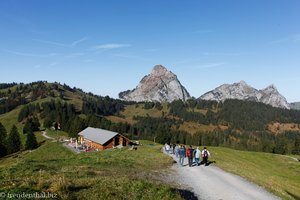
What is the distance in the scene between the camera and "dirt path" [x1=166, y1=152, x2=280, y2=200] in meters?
22.6

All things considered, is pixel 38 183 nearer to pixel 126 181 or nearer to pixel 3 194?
pixel 3 194

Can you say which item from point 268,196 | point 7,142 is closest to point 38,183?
point 268,196

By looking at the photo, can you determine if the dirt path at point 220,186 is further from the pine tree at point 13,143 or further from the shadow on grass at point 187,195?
the pine tree at point 13,143

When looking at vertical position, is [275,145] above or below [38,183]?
below

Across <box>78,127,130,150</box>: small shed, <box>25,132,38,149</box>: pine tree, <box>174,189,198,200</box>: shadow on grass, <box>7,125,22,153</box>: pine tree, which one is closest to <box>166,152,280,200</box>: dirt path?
<box>174,189,198,200</box>: shadow on grass

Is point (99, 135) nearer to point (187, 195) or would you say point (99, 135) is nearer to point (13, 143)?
point (13, 143)

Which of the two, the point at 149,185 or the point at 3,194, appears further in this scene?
the point at 149,185

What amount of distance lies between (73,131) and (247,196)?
12466 centimetres

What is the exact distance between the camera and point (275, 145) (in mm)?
165500

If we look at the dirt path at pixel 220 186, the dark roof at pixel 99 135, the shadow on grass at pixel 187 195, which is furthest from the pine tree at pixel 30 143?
the shadow on grass at pixel 187 195

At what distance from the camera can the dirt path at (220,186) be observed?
22641 mm

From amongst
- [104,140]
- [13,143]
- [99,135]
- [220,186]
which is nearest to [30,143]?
[13,143]

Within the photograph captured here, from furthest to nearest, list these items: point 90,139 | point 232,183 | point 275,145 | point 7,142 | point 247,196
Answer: point 275,145 < point 7,142 < point 90,139 < point 232,183 < point 247,196

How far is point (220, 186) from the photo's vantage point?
2586 cm
